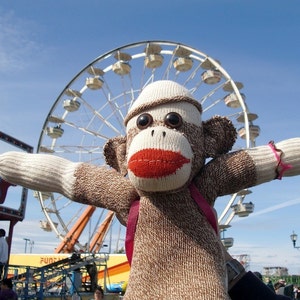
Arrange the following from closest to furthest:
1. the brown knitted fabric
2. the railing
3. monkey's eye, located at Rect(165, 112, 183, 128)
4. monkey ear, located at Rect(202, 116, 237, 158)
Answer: the brown knitted fabric → monkey's eye, located at Rect(165, 112, 183, 128) → monkey ear, located at Rect(202, 116, 237, 158) → the railing

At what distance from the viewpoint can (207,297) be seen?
1.91 metres

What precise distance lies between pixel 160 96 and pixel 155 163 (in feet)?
1.40

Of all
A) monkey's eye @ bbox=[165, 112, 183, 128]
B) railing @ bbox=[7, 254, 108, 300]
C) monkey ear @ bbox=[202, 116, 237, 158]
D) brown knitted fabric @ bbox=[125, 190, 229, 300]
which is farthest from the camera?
railing @ bbox=[7, 254, 108, 300]

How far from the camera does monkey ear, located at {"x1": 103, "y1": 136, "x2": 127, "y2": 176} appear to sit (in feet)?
7.89

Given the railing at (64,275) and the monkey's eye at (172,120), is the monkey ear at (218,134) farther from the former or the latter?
the railing at (64,275)

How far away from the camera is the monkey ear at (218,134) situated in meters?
2.35

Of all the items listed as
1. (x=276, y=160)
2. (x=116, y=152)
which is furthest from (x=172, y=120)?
(x=276, y=160)

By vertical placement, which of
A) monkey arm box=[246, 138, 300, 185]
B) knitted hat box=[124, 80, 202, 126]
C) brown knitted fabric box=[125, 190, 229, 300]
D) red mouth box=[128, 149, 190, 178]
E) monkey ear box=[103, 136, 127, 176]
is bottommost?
brown knitted fabric box=[125, 190, 229, 300]

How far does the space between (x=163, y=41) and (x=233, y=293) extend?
12030 mm

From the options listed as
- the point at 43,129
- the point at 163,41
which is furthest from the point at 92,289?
the point at 163,41

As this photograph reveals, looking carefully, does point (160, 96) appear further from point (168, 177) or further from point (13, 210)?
point (13, 210)

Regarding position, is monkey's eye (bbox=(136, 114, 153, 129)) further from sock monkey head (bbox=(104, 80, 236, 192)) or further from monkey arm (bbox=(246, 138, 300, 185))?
monkey arm (bbox=(246, 138, 300, 185))

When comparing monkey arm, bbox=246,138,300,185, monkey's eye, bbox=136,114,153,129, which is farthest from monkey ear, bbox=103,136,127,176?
monkey arm, bbox=246,138,300,185

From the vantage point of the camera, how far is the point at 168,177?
204cm
